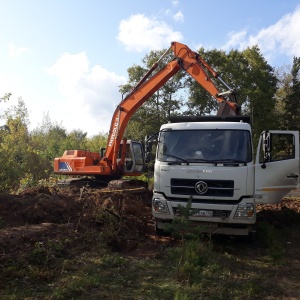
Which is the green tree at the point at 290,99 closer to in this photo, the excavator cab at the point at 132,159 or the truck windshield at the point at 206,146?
the excavator cab at the point at 132,159

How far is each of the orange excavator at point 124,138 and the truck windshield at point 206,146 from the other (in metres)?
4.52

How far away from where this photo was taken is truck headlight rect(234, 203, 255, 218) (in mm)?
7402

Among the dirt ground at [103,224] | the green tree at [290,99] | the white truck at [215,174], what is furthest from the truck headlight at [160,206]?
the green tree at [290,99]

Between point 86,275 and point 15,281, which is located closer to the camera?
point 15,281

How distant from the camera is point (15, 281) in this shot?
5.39m

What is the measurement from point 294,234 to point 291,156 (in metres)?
2.34

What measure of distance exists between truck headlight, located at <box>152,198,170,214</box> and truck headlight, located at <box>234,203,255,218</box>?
147 centimetres

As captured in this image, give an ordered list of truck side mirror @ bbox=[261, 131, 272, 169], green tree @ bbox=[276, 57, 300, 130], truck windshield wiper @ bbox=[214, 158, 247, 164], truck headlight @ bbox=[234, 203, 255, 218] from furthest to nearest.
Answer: green tree @ bbox=[276, 57, 300, 130]
truck side mirror @ bbox=[261, 131, 272, 169]
truck windshield wiper @ bbox=[214, 158, 247, 164]
truck headlight @ bbox=[234, 203, 255, 218]

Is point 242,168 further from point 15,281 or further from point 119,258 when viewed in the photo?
point 15,281

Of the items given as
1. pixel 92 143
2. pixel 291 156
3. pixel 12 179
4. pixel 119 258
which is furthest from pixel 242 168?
pixel 92 143

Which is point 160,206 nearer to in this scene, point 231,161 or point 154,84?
point 231,161

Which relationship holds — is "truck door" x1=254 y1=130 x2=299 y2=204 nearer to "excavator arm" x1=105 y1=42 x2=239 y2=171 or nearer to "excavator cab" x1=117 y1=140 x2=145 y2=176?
"excavator arm" x1=105 y1=42 x2=239 y2=171

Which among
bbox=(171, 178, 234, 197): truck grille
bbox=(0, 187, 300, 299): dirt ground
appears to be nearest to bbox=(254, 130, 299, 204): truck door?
bbox=(171, 178, 234, 197): truck grille

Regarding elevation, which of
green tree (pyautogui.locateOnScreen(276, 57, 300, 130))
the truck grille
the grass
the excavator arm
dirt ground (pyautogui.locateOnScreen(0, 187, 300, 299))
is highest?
green tree (pyautogui.locateOnScreen(276, 57, 300, 130))
